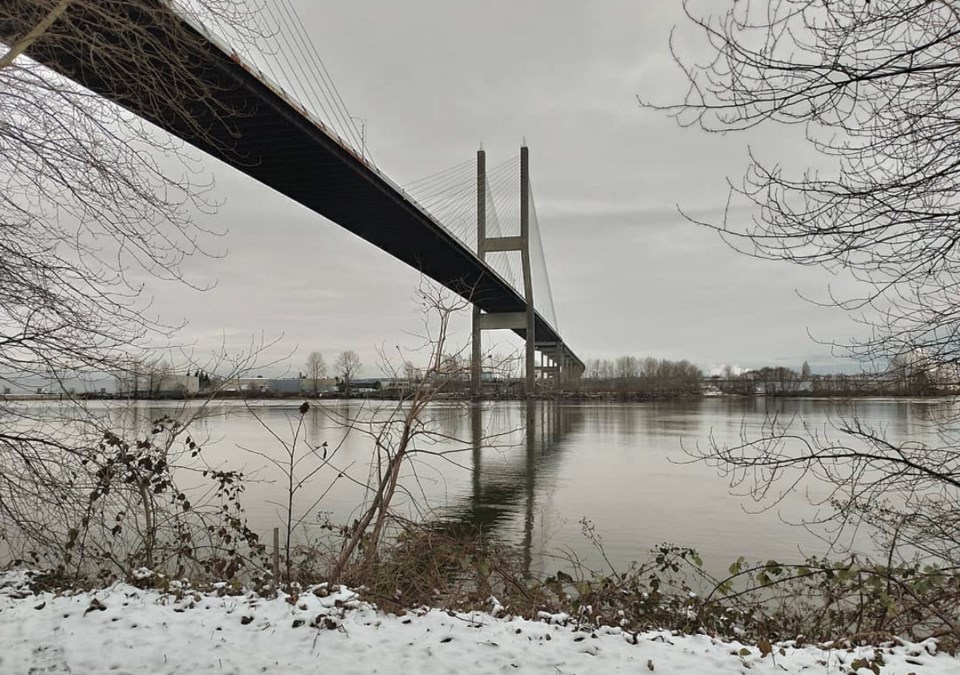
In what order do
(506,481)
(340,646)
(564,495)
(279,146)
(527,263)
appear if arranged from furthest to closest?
(527,263) < (279,146) < (506,481) < (564,495) < (340,646)

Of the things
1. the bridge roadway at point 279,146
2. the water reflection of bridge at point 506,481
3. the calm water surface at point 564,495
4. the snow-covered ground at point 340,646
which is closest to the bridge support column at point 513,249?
the bridge roadway at point 279,146

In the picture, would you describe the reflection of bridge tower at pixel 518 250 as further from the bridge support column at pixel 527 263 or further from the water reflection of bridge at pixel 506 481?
the water reflection of bridge at pixel 506 481

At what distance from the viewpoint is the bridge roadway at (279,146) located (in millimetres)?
3539

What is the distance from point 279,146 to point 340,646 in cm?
1236

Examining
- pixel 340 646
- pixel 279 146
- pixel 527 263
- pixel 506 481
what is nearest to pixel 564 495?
pixel 506 481

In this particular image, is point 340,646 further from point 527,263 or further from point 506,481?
point 527,263

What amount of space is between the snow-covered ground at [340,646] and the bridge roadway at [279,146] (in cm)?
260

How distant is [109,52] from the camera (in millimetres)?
3219

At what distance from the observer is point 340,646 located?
3.20 metres

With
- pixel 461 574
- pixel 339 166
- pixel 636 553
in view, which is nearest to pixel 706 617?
pixel 461 574

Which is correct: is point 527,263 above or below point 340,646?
above

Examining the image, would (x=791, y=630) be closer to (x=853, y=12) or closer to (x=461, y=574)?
(x=461, y=574)

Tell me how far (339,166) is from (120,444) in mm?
11642

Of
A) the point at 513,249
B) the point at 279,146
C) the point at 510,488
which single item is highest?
the point at 513,249
